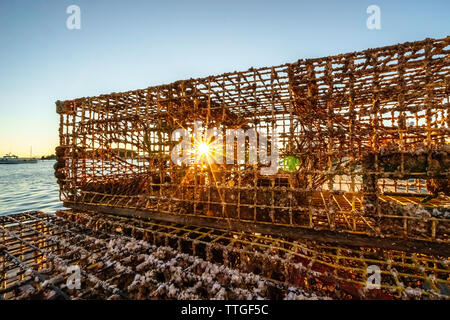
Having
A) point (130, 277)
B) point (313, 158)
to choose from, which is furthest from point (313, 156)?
point (130, 277)

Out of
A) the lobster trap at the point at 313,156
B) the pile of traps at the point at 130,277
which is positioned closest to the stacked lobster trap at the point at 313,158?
the lobster trap at the point at 313,156

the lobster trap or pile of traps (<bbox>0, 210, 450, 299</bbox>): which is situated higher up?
Result: the lobster trap

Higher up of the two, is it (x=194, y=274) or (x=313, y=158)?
(x=313, y=158)

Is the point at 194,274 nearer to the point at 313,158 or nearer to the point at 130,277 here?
the point at 130,277

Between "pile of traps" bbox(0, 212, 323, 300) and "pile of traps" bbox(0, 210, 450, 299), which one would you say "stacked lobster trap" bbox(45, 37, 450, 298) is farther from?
"pile of traps" bbox(0, 212, 323, 300)

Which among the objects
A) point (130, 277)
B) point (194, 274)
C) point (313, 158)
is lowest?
point (130, 277)

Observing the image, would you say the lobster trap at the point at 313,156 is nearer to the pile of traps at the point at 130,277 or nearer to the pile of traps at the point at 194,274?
the pile of traps at the point at 194,274

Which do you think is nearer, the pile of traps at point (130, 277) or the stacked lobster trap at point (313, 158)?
the pile of traps at point (130, 277)

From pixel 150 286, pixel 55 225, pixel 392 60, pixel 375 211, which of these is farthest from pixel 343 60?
pixel 55 225

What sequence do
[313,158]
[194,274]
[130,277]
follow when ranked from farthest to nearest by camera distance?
[313,158], [130,277], [194,274]

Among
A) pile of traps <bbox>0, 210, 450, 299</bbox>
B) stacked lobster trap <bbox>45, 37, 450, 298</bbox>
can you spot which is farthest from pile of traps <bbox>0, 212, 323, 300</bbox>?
stacked lobster trap <bbox>45, 37, 450, 298</bbox>
